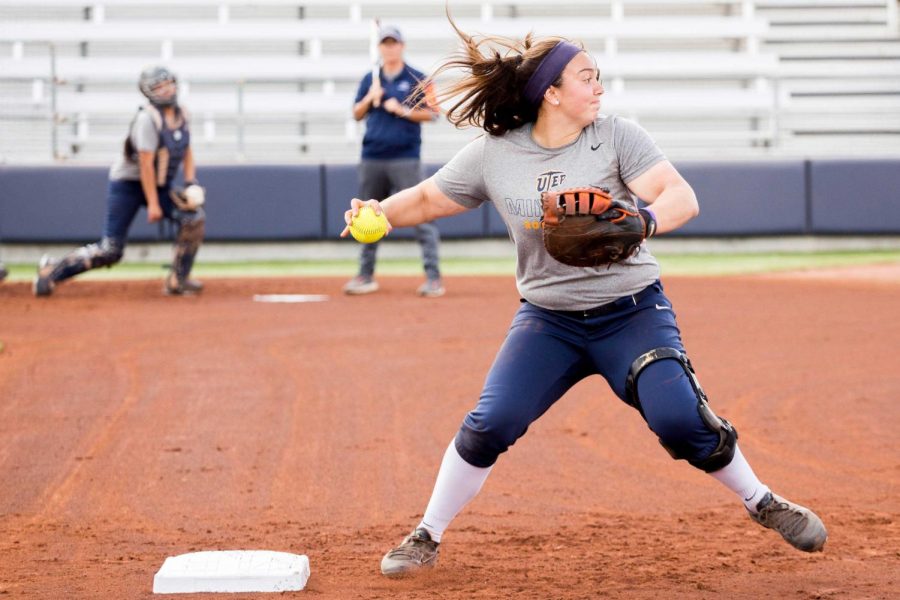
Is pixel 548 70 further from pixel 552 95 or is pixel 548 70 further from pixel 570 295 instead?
pixel 570 295

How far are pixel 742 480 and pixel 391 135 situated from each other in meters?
8.47

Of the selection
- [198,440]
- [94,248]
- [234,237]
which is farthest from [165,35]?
[198,440]

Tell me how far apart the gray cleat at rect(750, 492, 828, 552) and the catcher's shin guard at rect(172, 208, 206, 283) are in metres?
9.23

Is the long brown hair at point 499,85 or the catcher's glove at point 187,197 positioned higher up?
the long brown hair at point 499,85

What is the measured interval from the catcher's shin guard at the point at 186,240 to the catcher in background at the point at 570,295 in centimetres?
847

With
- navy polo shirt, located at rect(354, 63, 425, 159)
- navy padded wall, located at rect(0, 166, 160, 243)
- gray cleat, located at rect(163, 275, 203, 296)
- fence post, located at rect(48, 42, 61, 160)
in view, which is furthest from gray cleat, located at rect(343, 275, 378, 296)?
fence post, located at rect(48, 42, 61, 160)

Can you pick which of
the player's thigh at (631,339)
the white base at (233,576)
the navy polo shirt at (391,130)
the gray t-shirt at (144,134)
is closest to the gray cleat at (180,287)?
the gray t-shirt at (144,134)

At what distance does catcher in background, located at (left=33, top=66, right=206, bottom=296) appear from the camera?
1216cm

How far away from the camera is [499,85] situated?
4613 millimetres

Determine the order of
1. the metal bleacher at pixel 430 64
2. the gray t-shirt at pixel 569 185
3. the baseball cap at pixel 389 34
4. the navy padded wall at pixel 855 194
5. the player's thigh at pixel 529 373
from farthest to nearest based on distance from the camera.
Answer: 1. the metal bleacher at pixel 430 64
2. the navy padded wall at pixel 855 194
3. the baseball cap at pixel 389 34
4. the gray t-shirt at pixel 569 185
5. the player's thigh at pixel 529 373

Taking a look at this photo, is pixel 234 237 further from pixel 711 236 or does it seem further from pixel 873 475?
pixel 873 475

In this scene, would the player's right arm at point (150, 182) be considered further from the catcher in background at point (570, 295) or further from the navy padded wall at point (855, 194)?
the navy padded wall at point (855, 194)

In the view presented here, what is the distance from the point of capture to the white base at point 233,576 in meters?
4.21

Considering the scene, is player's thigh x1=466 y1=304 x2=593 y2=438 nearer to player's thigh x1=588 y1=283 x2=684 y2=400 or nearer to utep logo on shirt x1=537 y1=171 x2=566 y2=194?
player's thigh x1=588 y1=283 x2=684 y2=400
